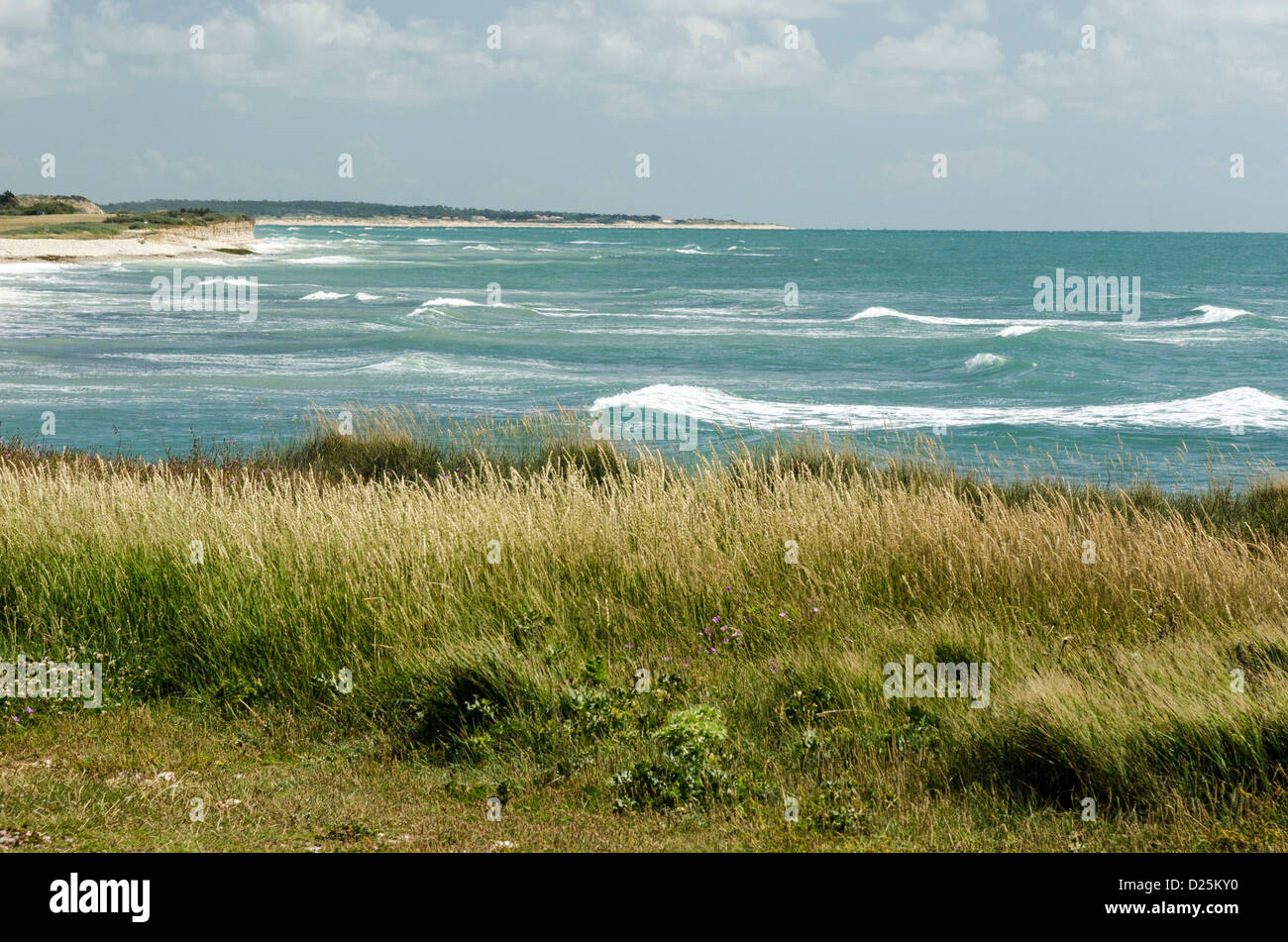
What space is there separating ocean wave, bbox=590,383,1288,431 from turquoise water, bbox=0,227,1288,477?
4.2 inches

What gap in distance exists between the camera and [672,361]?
123ft

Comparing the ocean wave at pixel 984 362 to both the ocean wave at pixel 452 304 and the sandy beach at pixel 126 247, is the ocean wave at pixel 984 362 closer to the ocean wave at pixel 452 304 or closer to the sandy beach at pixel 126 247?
the ocean wave at pixel 452 304

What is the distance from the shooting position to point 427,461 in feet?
49.5

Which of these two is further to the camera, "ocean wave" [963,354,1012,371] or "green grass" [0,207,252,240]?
"green grass" [0,207,252,240]

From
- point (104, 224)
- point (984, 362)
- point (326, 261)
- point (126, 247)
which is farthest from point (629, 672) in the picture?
point (104, 224)

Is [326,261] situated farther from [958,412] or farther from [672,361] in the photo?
[958,412]

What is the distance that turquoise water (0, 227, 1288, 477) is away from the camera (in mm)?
24859

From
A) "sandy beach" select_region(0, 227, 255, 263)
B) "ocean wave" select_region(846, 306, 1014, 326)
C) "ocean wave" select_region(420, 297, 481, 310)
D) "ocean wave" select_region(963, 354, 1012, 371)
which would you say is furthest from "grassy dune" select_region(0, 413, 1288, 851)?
"sandy beach" select_region(0, 227, 255, 263)

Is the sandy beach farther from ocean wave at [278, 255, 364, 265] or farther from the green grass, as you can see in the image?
ocean wave at [278, 255, 364, 265]

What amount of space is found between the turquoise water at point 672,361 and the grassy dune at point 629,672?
10.8m

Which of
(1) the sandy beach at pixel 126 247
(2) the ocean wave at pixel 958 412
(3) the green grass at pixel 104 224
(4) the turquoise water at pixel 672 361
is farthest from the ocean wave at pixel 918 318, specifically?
(3) the green grass at pixel 104 224
